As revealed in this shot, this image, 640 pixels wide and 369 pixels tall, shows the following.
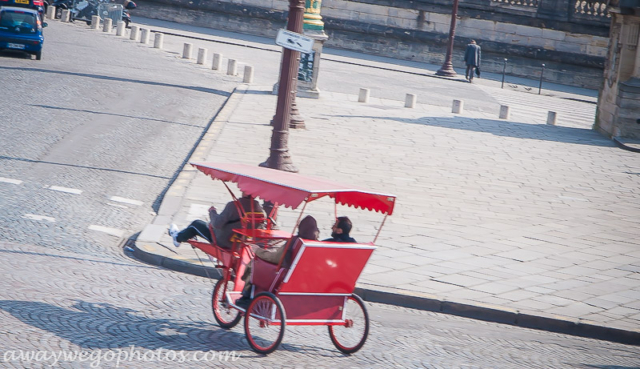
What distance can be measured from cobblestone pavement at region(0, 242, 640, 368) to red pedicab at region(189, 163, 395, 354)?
0.18 meters

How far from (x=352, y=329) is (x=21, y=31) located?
20.4 meters

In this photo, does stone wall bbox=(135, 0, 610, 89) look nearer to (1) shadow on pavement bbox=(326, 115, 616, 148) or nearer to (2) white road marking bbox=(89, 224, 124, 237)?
(1) shadow on pavement bbox=(326, 115, 616, 148)

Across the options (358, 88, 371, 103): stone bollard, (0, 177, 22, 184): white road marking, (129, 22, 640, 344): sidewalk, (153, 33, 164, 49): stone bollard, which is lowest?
A: (0, 177, 22, 184): white road marking

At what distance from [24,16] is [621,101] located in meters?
17.5

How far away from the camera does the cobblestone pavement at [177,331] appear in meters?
6.10

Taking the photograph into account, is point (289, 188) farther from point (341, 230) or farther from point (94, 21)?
point (94, 21)

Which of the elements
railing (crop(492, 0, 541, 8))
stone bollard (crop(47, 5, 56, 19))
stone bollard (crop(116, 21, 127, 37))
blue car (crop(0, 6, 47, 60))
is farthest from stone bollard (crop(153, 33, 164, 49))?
railing (crop(492, 0, 541, 8))

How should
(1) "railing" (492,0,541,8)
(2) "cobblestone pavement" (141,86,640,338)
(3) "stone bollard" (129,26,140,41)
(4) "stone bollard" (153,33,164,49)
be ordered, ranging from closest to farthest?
(2) "cobblestone pavement" (141,86,640,338), (4) "stone bollard" (153,33,164,49), (3) "stone bollard" (129,26,140,41), (1) "railing" (492,0,541,8)

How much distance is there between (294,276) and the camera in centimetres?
630

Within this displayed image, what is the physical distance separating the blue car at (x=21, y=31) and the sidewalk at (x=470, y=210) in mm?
6705

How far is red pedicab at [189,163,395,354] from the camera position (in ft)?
20.6

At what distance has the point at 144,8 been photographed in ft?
137

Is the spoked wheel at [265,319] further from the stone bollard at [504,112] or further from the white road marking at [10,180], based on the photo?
the stone bollard at [504,112]

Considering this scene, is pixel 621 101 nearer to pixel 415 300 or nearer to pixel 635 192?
pixel 635 192
